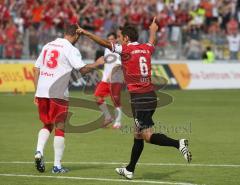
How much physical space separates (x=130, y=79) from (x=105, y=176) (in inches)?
62.5

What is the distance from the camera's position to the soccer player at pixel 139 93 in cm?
1199

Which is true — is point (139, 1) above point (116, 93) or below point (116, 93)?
above

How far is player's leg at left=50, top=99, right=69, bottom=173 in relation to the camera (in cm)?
1254

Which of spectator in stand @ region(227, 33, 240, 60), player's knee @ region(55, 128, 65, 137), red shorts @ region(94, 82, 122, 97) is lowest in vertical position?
player's knee @ region(55, 128, 65, 137)

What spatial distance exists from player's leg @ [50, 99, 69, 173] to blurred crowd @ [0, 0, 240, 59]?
19.9m

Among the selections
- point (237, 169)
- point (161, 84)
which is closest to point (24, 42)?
point (161, 84)

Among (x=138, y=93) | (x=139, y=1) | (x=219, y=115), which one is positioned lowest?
(x=219, y=115)

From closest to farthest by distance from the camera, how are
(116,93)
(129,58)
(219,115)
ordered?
(129,58)
(116,93)
(219,115)

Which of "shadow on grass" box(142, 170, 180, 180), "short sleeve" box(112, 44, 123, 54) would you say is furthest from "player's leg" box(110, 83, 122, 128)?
"short sleeve" box(112, 44, 123, 54)

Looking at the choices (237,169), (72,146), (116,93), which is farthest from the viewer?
(116,93)

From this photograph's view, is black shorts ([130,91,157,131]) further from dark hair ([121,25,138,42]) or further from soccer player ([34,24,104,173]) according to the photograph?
soccer player ([34,24,104,173])

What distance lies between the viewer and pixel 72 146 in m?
16.2

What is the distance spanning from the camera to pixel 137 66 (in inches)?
477

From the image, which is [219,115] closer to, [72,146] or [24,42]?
[72,146]
